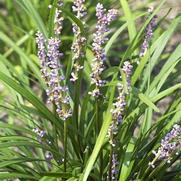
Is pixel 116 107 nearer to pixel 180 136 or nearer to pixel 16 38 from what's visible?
pixel 180 136

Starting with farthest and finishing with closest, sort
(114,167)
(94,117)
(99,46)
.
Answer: (94,117) < (114,167) < (99,46)

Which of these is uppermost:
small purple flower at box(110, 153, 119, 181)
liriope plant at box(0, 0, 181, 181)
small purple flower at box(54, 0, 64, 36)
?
small purple flower at box(54, 0, 64, 36)

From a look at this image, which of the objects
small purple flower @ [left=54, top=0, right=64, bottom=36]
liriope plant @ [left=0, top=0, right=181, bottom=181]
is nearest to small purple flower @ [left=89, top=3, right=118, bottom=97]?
liriope plant @ [left=0, top=0, right=181, bottom=181]

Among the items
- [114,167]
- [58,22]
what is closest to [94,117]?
[114,167]

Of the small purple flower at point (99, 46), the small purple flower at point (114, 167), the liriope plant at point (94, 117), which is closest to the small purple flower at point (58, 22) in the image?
the liriope plant at point (94, 117)

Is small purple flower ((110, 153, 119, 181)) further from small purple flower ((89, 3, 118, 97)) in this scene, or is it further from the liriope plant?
small purple flower ((89, 3, 118, 97))

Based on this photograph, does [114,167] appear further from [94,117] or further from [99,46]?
[99,46]

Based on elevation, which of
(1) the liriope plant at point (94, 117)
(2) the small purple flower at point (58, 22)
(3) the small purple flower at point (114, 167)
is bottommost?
(3) the small purple flower at point (114, 167)

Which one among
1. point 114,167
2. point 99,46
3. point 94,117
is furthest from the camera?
point 94,117

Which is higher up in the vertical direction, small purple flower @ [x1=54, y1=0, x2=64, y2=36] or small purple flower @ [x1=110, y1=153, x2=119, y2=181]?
small purple flower @ [x1=54, y1=0, x2=64, y2=36]

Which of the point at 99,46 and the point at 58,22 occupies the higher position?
→ the point at 58,22

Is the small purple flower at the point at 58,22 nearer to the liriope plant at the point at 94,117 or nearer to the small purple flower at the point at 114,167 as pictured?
the liriope plant at the point at 94,117
